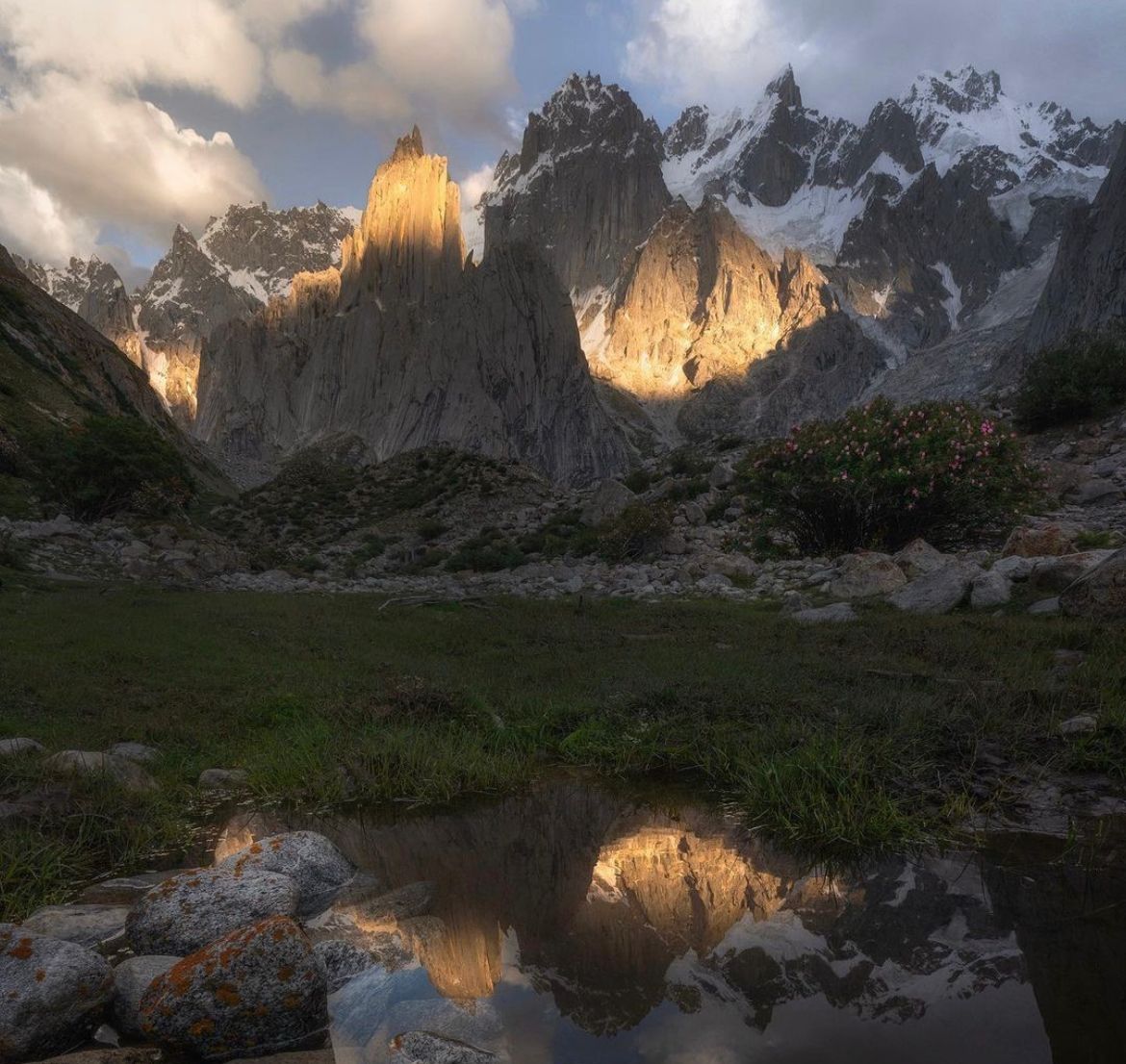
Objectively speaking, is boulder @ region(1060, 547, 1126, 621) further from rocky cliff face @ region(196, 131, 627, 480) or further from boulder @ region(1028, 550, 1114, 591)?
rocky cliff face @ region(196, 131, 627, 480)

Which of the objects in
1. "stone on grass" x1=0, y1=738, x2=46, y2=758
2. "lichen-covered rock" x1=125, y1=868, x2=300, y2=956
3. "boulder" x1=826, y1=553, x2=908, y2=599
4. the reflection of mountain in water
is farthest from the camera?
"boulder" x1=826, y1=553, x2=908, y2=599

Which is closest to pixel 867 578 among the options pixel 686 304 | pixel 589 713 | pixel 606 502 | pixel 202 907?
pixel 589 713

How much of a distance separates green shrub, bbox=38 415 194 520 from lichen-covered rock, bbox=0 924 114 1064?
29.3m

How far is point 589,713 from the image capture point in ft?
24.5

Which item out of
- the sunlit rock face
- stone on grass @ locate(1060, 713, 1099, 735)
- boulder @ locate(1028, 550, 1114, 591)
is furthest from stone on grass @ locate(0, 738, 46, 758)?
the sunlit rock face

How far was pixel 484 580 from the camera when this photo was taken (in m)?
23.7

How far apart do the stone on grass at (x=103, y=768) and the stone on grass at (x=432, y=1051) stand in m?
3.79

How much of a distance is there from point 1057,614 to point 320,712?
31.7 ft

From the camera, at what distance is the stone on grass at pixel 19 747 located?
6.33 m

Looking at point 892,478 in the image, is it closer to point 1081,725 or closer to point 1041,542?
point 1041,542

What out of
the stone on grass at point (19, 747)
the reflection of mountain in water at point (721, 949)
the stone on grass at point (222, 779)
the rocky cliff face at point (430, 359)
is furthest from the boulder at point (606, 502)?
the rocky cliff face at point (430, 359)

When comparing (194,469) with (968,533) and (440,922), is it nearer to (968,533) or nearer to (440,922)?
(968,533)

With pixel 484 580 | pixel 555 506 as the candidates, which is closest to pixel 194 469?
pixel 555 506

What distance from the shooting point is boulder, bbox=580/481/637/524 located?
30.9 m
